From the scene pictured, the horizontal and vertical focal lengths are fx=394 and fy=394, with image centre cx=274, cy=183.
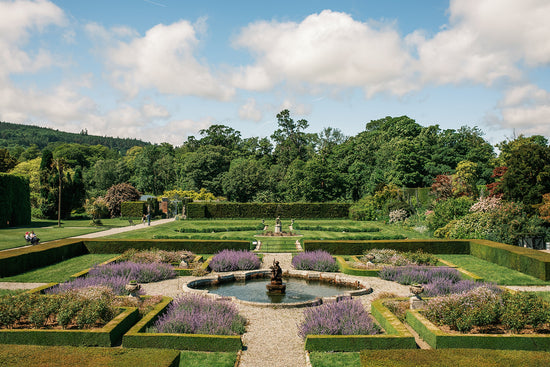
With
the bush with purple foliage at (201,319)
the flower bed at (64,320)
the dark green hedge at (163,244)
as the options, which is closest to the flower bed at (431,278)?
the bush with purple foliage at (201,319)

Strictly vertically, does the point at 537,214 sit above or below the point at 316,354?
above

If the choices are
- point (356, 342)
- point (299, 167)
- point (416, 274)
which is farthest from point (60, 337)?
point (299, 167)

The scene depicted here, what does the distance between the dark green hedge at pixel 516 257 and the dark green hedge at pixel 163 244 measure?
12.4m

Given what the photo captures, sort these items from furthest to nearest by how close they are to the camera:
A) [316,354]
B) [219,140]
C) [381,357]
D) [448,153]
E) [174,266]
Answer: [219,140]
[448,153]
[174,266]
[316,354]
[381,357]

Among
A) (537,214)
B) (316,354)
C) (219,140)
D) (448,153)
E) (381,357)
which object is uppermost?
(219,140)

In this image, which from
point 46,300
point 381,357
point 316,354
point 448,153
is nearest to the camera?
point 381,357

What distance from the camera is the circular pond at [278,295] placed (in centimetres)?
1327

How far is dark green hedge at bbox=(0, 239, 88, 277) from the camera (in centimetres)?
1662

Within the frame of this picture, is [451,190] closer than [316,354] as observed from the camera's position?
No

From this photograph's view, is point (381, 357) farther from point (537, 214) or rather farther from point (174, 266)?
point (537, 214)

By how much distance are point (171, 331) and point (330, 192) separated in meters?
47.8

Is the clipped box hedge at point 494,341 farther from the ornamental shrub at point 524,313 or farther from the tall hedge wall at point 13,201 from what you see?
the tall hedge wall at point 13,201

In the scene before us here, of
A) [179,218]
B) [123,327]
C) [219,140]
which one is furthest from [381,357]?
[219,140]

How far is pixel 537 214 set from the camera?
23.9m
